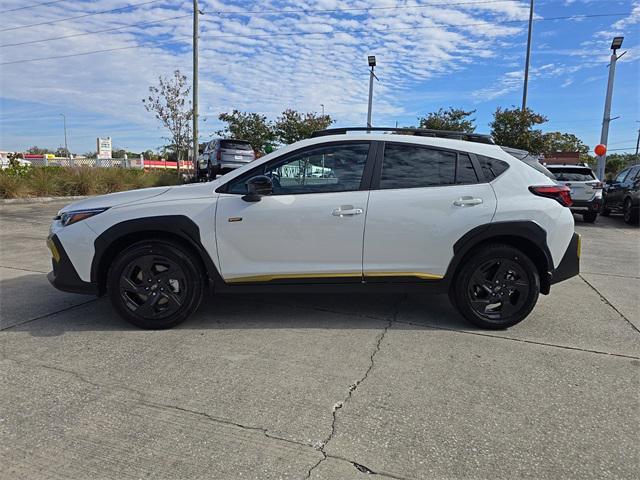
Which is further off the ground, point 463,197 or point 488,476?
point 463,197

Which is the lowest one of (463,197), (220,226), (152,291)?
(152,291)

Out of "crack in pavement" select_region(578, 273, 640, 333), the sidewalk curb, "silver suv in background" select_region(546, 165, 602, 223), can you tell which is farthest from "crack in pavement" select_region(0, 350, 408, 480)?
the sidewalk curb

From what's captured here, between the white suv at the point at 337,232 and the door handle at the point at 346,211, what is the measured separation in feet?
Result: 0.04

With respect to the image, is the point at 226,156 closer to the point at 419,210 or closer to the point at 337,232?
the point at 337,232

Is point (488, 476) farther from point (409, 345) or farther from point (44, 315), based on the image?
point (44, 315)

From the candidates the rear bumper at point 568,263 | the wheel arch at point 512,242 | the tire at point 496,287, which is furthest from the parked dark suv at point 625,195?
the tire at point 496,287

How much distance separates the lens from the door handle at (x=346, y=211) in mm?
4000

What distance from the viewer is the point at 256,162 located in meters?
4.16

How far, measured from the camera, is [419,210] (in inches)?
158

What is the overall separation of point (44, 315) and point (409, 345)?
136 inches

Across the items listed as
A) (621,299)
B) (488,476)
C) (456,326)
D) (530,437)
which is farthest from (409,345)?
→ (621,299)

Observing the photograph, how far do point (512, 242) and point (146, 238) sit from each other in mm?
3261

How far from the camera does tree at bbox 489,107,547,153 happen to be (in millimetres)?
26547

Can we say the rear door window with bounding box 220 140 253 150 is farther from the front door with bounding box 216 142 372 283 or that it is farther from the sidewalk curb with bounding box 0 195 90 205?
the front door with bounding box 216 142 372 283
